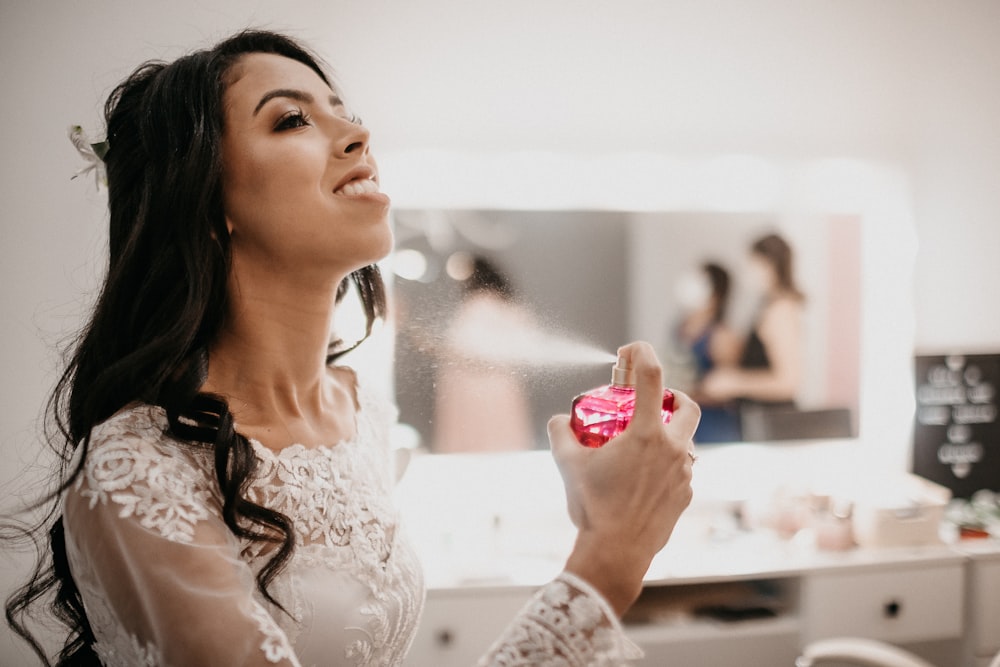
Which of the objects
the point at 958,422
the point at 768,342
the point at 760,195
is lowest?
the point at 958,422

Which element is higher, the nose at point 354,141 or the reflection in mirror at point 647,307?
the nose at point 354,141

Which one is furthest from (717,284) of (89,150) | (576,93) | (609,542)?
(89,150)

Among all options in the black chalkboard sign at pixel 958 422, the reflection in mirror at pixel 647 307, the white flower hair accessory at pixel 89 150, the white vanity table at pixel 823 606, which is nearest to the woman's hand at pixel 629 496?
the white flower hair accessory at pixel 89 150

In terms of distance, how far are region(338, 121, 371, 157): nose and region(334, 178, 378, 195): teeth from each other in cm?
4

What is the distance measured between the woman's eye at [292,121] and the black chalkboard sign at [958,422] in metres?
2.10

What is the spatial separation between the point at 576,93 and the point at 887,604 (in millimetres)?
1727

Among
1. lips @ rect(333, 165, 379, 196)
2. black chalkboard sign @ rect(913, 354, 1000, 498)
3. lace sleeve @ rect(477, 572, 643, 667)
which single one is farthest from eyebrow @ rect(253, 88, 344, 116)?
black chalkboard sign @ rect(913, 354, 1000, 498)

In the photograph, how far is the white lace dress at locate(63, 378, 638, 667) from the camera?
0.60 meters

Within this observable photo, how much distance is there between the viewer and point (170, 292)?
78 centimetres

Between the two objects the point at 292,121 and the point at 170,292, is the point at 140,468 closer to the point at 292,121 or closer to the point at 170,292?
the point at 170,292

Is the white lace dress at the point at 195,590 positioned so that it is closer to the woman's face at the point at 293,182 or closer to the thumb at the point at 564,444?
the thumb at the point at 564,444

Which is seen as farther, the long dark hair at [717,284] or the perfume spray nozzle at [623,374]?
the long dark hair at [717,284]

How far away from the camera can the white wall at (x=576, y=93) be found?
1743mm

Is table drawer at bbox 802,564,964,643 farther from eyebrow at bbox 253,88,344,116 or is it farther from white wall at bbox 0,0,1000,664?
eyebrow at bbox 253,88,344,116
